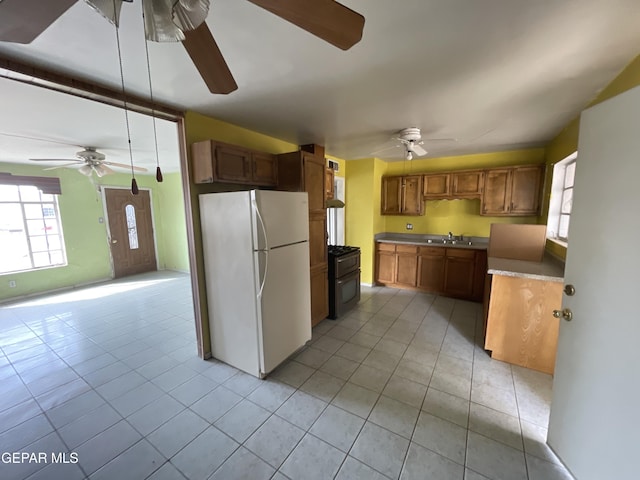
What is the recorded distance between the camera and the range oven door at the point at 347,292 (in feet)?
11.4

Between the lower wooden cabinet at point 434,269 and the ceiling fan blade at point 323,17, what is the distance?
3876mm

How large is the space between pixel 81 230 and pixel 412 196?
653 cm

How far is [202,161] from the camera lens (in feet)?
7.47

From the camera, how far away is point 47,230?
4789 mm

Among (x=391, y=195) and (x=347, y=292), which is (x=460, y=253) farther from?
(x=347, y=292)

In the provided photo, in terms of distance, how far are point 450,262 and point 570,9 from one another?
Answer: 3.45 m

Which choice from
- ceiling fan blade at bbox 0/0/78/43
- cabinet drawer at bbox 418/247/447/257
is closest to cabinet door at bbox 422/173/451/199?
cabinet drawer at bbox 418/247/447/257

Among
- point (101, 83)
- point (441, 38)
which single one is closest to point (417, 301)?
point (441, 38)

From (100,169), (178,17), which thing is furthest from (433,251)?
(100,169)

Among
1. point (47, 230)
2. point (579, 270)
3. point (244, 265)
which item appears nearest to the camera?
point (579, 270)

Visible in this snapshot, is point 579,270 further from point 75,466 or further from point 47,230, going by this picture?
point 47,230

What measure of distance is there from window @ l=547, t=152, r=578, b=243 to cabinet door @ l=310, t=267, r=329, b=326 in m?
2.96

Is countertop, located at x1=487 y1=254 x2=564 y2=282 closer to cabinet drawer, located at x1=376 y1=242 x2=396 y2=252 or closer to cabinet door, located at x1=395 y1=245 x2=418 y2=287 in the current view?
cabinet door, located at x1=395 y1=245 x2=418 y2=287

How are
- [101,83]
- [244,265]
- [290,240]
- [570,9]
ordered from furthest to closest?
1. [290,240]
2. [244,265]
3. [101,83]
4. [570,9]
